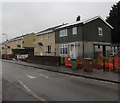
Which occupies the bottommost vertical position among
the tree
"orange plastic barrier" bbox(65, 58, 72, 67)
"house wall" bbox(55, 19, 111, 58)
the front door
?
"orange plastic barrier" bbox(65, 58, 72, 67)

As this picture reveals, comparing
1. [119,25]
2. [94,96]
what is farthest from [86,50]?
[94,96]

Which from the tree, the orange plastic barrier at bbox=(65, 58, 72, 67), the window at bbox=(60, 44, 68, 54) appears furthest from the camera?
the tree

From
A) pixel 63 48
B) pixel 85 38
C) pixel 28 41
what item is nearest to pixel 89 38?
pixel 85 38

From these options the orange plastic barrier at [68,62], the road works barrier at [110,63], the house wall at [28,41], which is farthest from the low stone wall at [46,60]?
the house wall at [28,41]

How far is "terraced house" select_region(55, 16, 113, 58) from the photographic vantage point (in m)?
24.5

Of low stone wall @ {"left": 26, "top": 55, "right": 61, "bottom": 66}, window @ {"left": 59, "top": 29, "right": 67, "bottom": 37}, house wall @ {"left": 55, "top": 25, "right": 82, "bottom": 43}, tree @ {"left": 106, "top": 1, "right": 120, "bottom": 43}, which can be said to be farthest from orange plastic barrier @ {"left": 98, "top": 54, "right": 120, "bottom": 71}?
tree @ {"left": 106, "top": 1, "right": 120, "bottom": 43}

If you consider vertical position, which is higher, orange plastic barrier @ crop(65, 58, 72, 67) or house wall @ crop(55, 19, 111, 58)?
house wall @ crop(55, 19, 111, 58)

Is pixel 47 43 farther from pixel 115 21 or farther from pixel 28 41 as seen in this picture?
pixel 28 41

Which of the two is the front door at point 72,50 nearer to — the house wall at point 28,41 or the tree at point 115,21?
the tree at point 115,21

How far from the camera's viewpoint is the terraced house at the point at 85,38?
24531mm

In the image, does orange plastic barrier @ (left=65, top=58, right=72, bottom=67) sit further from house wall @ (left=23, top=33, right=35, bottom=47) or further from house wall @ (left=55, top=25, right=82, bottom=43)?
house wall @ (left=23, top=33, right=35, bottom=47)

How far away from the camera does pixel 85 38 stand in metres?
24.7

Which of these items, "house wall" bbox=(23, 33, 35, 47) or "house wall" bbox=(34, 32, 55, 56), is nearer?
"house wall" bbox=(34, 32, 55, 56)

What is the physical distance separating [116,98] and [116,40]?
3399 centimetres
